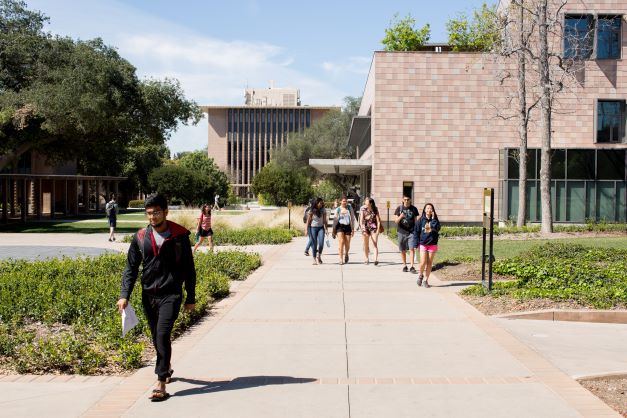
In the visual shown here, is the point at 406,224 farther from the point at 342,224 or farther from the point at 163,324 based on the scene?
the point at 163,324

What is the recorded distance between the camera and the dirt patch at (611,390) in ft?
18.3

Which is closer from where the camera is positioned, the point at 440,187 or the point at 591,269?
the point at 591,269

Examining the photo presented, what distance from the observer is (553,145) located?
113 feet

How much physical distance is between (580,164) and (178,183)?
3597 cm

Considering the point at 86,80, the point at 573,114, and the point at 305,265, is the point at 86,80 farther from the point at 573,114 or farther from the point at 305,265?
the point at 573,114

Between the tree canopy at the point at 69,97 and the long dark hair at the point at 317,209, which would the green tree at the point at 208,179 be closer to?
Answer: the tree canopy at the point at 69,97

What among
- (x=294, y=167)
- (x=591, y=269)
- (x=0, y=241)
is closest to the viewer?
(x=591, y=269)

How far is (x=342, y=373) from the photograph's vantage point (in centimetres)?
662

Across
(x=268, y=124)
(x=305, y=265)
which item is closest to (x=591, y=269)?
(x=305, y=265)

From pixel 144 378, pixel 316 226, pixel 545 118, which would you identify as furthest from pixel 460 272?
pixel 545 118

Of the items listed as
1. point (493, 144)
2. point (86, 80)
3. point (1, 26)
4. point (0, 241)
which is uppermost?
point (1, 26)

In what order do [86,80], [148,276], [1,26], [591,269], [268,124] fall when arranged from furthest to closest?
[268,124]
[1,26]
[86,80]
[591,269]
[148,276]

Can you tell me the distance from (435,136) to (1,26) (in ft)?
71.4

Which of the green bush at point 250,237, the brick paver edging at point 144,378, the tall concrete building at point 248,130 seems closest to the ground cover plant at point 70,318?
the brick paver edging at point 144,378
